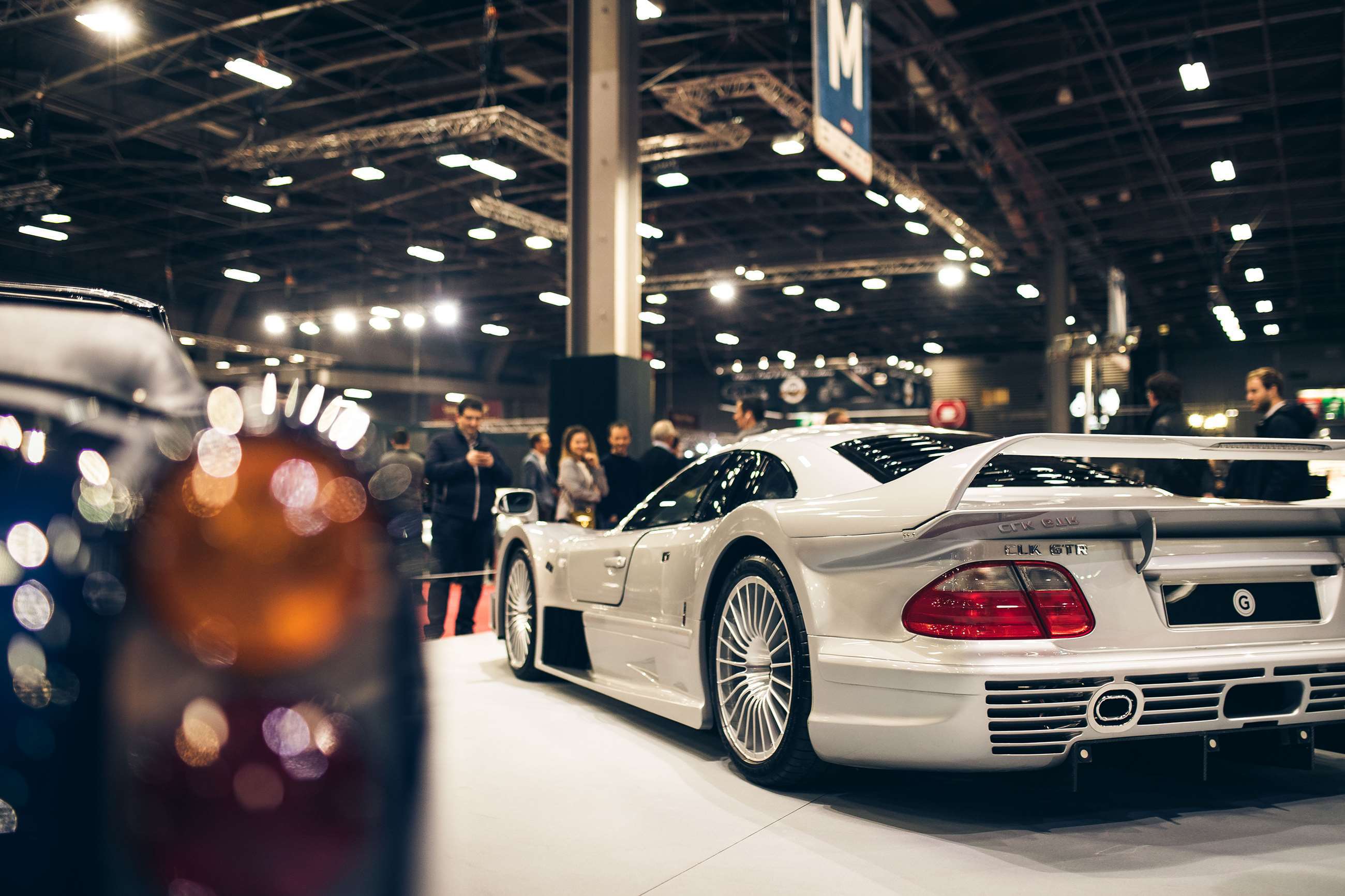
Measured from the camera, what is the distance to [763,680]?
3176 millimetres

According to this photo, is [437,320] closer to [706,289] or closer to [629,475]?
[706,289]

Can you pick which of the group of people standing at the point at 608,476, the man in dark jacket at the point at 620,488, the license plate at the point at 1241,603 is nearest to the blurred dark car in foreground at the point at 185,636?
the license plate at the point at 1241,603

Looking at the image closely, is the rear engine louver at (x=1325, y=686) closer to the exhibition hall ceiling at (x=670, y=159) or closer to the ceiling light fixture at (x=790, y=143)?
the exhibition hall ceiling at (x=670, y=159)

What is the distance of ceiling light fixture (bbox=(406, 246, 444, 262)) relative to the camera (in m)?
22.3

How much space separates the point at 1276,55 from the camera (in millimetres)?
13484

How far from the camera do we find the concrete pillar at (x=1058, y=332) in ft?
69.8

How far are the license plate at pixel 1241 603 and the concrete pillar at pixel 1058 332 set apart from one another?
18.8m

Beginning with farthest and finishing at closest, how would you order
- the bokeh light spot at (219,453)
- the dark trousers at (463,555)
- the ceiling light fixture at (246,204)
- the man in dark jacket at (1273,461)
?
the ceiling light fixture at (246,204), the dark trousers at (463,555), the man in dark jacket at (1273,461), the bokeh light spot at (219,453)

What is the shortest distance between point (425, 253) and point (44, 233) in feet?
23.6

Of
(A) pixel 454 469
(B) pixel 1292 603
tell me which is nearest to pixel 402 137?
(A) pixel 454 469

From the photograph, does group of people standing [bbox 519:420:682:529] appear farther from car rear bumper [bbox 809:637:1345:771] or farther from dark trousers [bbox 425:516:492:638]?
car rear bumper [bbox 809:637:1345:771]

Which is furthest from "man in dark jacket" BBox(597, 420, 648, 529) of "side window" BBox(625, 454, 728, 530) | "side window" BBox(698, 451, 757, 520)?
"side window" BBox(698, 451, 757, 520)

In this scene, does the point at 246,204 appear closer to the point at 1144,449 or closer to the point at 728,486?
the point at 728,486

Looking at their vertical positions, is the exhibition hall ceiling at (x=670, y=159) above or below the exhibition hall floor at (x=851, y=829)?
above
